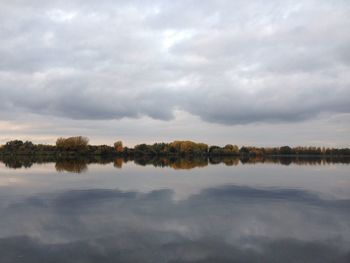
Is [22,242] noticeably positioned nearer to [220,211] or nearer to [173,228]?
[173,228]

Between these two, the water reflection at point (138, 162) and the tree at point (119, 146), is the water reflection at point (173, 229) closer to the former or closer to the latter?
the water reflection at point (138, 162)

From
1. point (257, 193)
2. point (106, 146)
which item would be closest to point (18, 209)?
point (257, 193)

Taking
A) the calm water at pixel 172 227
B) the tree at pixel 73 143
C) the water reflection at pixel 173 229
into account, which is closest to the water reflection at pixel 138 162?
the calm water at pixel 172 227

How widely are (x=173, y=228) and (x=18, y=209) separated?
9.08m

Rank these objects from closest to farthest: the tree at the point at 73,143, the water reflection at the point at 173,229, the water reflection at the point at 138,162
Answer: the water reflection at the point at 173,229, the water reflection at the point at 138,162, the tree at the point at 73,143

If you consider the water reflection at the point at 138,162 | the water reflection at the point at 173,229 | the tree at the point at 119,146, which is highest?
the tree at the point at 119,146

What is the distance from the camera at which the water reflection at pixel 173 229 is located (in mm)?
10758

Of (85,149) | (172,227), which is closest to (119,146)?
(85,149)

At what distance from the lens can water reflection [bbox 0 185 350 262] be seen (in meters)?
10.8

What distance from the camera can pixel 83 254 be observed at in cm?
1069

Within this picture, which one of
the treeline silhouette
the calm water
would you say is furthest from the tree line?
the calm water

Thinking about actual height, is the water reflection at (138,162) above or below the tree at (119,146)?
below

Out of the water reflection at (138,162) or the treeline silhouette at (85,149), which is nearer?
the water reflection at (138,162)

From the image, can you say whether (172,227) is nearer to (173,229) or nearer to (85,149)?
(173,229)
